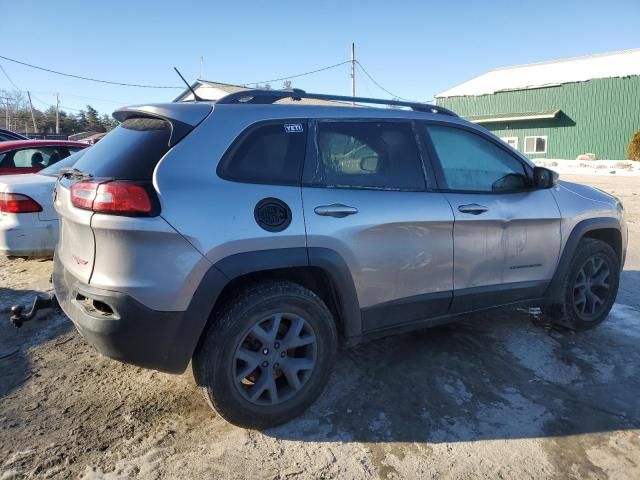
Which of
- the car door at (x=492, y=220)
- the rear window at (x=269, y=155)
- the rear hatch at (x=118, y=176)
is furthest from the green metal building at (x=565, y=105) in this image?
the rear hatch at (x=118, y=176)

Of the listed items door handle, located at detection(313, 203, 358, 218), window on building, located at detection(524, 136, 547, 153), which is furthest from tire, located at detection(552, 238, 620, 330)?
window on building, located at detection(524, 136, 547, 153)

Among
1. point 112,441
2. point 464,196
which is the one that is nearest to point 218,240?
point 112,441

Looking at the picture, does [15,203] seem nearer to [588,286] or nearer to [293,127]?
[293,127]

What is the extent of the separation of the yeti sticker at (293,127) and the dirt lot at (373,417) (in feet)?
5.60

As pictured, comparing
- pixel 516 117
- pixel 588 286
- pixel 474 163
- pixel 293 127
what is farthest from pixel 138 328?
pixel 516 117

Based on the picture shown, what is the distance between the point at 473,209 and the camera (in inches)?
138

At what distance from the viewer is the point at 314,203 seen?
2885 millimetres

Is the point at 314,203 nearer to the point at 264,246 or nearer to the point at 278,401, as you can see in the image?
the point at 264,246

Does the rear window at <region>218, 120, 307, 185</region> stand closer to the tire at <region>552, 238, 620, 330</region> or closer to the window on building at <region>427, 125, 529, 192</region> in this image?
the window on building at <region>427, 125, 529, 192</region>

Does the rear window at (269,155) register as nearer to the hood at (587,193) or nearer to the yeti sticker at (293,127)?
the yeti sticker at (293,127)

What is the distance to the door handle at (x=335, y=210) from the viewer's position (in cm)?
289

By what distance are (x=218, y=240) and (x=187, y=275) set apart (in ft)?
0.78

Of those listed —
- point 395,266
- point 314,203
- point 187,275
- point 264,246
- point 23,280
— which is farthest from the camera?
point 23,280

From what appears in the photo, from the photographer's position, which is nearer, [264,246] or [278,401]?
[264,246]
